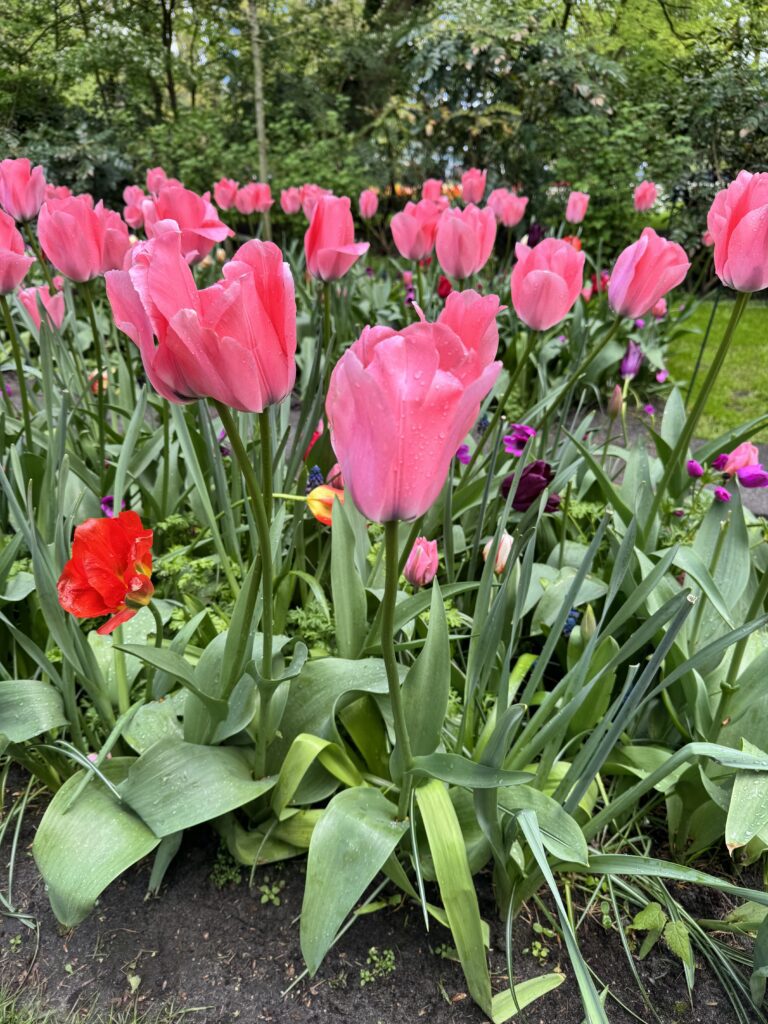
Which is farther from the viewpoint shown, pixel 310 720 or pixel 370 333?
pixel 310 720

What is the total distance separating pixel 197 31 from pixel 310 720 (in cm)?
977

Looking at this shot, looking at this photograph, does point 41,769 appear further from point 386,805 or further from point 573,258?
point 573,258

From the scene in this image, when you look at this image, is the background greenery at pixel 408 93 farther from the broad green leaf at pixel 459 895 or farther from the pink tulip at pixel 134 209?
the broad green leaf at pixel 459 895

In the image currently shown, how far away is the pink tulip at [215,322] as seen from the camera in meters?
0.73

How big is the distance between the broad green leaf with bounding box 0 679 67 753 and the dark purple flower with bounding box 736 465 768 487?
5.17 feet

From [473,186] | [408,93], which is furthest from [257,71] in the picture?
[408,93]

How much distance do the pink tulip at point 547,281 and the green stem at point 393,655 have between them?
0.84 metres

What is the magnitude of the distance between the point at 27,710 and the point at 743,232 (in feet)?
4.95

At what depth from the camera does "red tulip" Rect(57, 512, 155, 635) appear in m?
1.10

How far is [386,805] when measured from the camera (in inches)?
45.8

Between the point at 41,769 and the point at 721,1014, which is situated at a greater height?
the point at 41,769

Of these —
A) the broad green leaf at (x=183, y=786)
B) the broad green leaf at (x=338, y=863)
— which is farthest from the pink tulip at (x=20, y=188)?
the broad green leaf at (x=338, y=863)

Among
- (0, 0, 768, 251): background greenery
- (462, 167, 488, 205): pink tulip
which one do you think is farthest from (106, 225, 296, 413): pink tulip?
(0, 0, 768, 251): background greenery

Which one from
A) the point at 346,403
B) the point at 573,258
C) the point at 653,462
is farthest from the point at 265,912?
the point at 653,462
